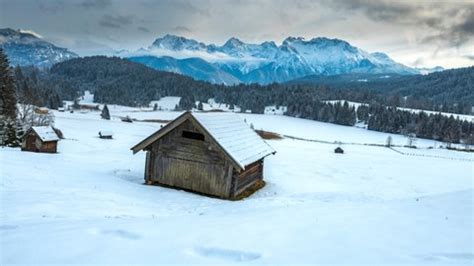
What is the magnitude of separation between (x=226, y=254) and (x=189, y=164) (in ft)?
49.5

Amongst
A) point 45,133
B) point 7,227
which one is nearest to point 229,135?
point 7,227

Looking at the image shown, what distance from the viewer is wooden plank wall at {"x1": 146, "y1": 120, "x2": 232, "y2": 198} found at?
70.0 feet

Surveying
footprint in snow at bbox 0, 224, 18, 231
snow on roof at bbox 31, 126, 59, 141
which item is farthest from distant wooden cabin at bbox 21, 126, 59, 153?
footprint in snow at bbox 0, 224, 18, 231

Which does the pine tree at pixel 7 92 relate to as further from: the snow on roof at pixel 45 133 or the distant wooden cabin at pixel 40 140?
the snow on roof at pixel 45 133

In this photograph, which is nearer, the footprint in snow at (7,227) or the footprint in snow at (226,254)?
the footprint in snow at (226,254)

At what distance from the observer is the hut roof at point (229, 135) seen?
69.2 feet

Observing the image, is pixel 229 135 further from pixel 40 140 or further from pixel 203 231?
pixel 40 140

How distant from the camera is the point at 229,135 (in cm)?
2255

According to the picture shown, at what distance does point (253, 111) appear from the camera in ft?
618

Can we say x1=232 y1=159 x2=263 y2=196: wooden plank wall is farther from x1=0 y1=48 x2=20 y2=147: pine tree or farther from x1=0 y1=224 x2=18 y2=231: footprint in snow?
x1=0 y1=48 x2=20 y2=147: pine tree

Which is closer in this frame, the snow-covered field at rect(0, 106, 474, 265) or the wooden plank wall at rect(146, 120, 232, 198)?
the snow-covered field at rect(0, 106, 474, 265)

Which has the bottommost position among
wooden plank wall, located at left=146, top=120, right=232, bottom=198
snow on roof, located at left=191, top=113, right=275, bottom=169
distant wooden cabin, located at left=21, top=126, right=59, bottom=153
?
distant wooden cabin, located at left=21, top=126, right=59, bottom=153

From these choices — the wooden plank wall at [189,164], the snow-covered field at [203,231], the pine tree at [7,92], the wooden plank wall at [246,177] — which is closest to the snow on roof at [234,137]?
the wooden plank wall at [189,164]

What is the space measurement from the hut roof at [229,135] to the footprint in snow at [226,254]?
514 inches
